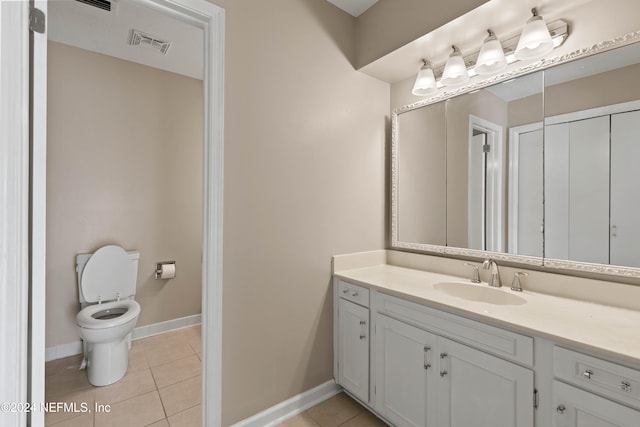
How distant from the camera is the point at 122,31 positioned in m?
2.21

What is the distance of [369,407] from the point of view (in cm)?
169

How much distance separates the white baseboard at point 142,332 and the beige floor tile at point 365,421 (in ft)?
6.74

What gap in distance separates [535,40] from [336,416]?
7.66ft

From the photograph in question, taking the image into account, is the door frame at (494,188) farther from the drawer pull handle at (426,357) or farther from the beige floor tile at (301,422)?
the beige floor tile at (301,422)

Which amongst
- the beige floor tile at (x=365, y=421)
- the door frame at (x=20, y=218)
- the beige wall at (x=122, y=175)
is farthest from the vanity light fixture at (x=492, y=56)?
the beige wall at (x=122, y=175)

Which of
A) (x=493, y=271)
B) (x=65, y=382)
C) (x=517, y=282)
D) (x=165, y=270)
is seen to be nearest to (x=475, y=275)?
(x=493, y=271)

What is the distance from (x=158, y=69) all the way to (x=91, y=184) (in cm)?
127

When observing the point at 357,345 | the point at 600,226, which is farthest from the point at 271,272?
the point at 600,226

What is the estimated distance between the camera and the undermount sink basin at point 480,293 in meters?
1.46

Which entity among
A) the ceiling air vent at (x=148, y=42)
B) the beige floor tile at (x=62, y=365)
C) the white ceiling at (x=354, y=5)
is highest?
the white ceiling at (x=354, y=5)

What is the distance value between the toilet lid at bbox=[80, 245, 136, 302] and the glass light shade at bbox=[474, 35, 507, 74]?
10.1ft

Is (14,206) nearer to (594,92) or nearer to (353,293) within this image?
(353,293)

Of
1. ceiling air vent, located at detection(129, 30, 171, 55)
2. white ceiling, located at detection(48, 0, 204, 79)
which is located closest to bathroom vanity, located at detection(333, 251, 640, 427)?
white ceiling, located at detection(48, 0, 204, 79)

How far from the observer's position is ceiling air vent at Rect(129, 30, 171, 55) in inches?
88.2
